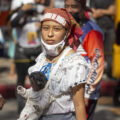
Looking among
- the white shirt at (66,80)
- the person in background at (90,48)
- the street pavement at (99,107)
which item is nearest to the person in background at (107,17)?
the street pavement at (99,107)

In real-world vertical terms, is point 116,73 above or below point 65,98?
below

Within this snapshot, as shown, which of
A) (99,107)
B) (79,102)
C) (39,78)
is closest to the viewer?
(79,102)

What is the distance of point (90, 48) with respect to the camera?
4.61m

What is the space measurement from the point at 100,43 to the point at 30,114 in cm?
148

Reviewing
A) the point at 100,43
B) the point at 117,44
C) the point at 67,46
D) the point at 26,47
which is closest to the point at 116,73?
the point at 117,44

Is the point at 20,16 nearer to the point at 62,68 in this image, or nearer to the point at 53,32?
the point at 53,32

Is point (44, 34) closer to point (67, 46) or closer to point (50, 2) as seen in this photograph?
point (67, 46)

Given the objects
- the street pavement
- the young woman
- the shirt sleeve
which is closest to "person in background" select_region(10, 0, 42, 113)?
the street pavement

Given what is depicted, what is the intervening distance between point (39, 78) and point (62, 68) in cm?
19

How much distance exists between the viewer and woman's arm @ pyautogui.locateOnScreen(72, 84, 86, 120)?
3278 mm

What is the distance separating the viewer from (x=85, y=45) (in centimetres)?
463

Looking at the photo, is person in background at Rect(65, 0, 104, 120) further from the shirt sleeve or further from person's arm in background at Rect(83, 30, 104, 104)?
the shirt sleeve

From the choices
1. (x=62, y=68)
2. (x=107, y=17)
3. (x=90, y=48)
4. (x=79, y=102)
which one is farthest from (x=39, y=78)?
(x=107, y=17)

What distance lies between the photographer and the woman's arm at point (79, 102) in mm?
3278
